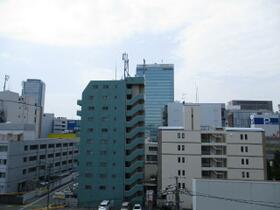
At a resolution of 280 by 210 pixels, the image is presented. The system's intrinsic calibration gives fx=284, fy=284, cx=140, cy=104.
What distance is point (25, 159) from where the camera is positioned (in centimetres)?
5578

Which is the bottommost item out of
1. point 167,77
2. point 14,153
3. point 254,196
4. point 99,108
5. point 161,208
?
point 161,208

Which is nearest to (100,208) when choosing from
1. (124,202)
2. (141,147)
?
(124,202)

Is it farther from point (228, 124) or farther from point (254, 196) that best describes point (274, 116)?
point (254, 196)

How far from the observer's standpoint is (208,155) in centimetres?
4869

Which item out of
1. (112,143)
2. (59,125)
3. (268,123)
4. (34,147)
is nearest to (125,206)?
(112,143)

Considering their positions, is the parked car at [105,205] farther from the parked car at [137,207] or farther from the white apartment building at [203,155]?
the white apartment building at [203,155]

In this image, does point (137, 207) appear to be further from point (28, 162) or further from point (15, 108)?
point (15, 108)

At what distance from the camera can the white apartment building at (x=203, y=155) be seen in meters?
47.5

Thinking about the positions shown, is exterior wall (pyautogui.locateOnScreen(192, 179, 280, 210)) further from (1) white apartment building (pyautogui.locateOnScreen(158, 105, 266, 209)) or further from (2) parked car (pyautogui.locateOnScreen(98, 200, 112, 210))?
(2) parked car (pyautogui.locateOnScreen(98, 200, 112, 210))

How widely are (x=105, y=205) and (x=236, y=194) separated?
2040cm

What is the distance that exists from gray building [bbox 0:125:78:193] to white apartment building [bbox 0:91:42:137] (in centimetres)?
2402

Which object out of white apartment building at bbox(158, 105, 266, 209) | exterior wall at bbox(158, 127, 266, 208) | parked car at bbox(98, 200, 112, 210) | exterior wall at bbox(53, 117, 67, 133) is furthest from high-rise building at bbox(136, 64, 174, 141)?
parked car at bbox(98, 200, 112, 210)

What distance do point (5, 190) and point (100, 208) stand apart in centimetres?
1955

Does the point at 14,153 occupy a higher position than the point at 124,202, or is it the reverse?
the point at 14,153
